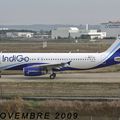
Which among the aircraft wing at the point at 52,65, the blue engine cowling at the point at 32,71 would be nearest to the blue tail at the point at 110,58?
the aircraft wing at the point at 52,65

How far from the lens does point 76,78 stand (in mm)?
45156

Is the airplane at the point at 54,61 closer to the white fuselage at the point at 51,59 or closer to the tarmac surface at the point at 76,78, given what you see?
the white fuselage at the point at 51,59

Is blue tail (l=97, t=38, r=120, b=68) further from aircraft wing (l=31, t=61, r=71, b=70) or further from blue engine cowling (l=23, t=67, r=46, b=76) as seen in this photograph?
blue engine cowling (l=23, t=67, r=46, b=76)

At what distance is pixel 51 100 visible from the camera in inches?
1131

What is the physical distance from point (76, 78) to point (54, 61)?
2.74 m

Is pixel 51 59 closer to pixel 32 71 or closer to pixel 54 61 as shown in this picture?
pixel 54 61

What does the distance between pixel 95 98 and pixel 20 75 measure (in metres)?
19.5

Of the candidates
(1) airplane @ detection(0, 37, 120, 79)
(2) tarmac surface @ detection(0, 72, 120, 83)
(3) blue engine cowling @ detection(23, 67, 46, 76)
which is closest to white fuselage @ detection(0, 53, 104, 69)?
(1) airplane @ detection(0, 37, 120, 79)

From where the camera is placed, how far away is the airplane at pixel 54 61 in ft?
148

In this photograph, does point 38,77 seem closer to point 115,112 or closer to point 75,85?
point 75,85

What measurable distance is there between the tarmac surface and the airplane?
89 cm

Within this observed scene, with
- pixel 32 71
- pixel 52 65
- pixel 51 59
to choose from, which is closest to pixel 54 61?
pixel 51 59

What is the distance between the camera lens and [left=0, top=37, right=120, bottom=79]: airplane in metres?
45.2

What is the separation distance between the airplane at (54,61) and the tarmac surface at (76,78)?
89 cm
